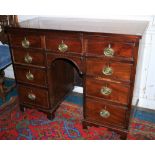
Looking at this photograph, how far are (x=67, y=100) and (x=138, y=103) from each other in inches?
38.4

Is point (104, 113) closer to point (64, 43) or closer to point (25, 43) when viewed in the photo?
point (64, 43)

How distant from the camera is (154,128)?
2244 millimetres

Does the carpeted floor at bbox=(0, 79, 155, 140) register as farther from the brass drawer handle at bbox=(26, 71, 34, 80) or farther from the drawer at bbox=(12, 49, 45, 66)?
the drawer at bbox=(12, 49, 45, 66)

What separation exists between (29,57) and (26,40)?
187mm

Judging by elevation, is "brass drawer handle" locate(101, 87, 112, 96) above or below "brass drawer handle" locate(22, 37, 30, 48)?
below

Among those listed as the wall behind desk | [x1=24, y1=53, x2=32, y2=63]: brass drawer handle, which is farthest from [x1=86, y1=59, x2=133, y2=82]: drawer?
[x1=24, y1=53, x2=32, y2=63]: brass drawer handle

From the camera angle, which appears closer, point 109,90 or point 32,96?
point 109,90

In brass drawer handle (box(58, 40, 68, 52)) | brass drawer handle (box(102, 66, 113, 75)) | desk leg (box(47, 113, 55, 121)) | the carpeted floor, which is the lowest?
the carpeted floor

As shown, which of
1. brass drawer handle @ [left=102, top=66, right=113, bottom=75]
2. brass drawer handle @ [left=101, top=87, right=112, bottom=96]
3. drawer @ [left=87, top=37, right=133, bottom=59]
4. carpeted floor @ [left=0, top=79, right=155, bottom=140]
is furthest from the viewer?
carpeted floor @ [left=0, top=79, right=155, bottom=140]

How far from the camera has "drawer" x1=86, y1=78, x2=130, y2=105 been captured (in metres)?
1.83

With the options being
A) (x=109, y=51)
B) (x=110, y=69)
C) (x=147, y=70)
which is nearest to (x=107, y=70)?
(x=110, y=69)

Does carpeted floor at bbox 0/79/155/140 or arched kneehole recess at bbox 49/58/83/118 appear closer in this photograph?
carpeted floor at bbox 0/79/155/140

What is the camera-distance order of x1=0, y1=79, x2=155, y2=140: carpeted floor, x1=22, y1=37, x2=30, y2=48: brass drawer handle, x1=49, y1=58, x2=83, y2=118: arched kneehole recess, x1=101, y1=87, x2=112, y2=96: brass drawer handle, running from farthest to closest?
x1=49, y1=58, x2=83, y2=118: arched kneehole recess < x1=0, y1=79, x2=155, y2=140: carpeted floor < x1=22, y1=37, x2=30, y2=48: brass drawer handle < x1=101, y1=87, x2=112, y2=96: brass drawer handle

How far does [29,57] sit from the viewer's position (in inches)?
82.8
